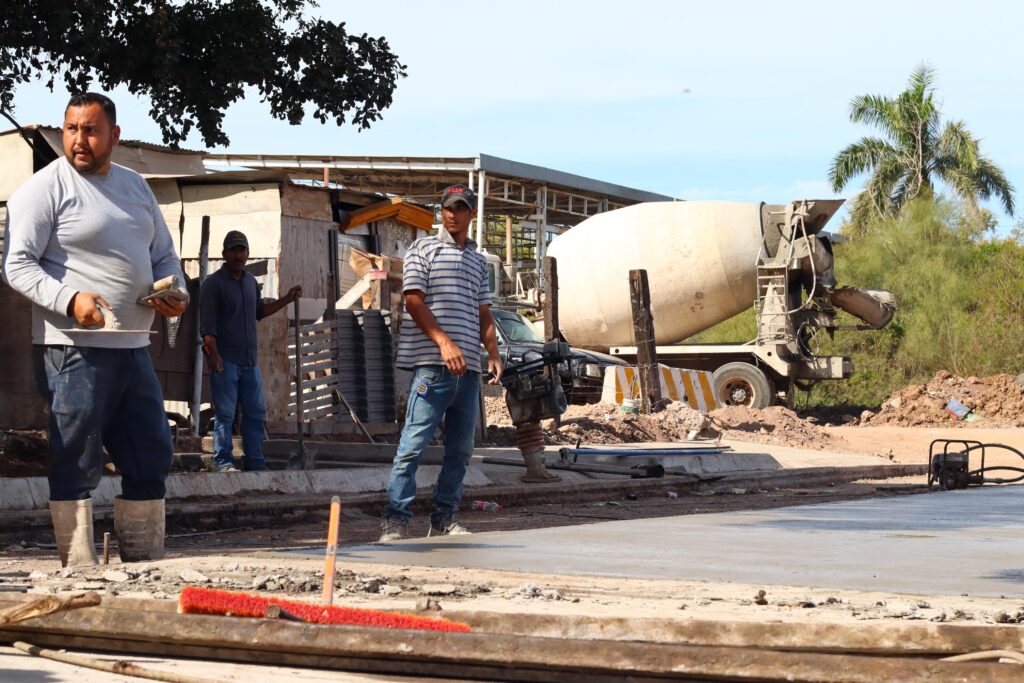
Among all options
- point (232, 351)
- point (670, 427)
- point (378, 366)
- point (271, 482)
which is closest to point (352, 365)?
point (378, 366)

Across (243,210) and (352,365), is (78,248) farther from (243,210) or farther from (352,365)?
(243,210)

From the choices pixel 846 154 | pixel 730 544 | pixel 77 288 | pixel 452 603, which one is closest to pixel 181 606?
pixel 452 603

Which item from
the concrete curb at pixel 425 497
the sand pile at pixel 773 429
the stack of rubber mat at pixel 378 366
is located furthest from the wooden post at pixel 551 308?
the stack of rubber mat at pixel 378 366

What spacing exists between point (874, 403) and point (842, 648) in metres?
33.1

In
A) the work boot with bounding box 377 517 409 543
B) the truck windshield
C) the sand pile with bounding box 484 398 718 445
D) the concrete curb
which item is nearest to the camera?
the work boot with bounding box 377 517 409 543

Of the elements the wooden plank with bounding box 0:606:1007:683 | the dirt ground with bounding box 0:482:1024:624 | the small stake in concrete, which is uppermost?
the small stake in concrete

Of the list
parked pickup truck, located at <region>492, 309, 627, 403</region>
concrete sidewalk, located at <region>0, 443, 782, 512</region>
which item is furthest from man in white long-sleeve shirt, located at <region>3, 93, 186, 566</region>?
parked pickup truck, located at <region>492, 309, 627, 403</region>

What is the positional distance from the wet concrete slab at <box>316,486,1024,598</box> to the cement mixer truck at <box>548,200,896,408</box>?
59.8ft

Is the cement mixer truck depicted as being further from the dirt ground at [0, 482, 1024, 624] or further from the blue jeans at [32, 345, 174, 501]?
the dirt ground at [0, 482, 1024, 624]

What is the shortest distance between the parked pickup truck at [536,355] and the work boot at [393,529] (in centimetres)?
1071

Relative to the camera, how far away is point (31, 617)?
3.54 meters

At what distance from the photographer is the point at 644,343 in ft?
73.6

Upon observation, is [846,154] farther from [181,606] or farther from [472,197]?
[181,606]

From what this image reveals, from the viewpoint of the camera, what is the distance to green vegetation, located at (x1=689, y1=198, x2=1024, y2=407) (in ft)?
118
